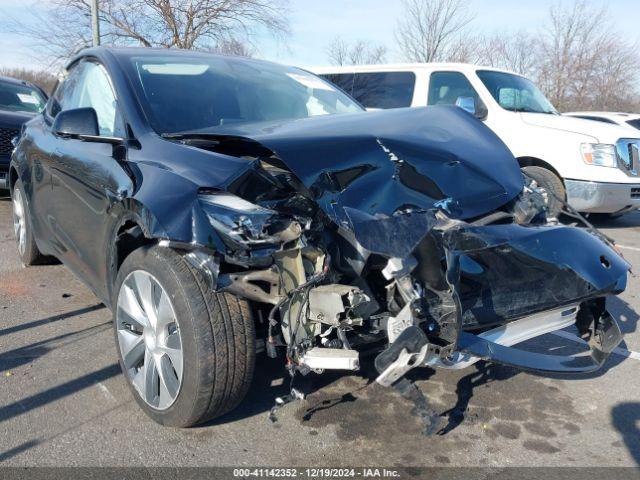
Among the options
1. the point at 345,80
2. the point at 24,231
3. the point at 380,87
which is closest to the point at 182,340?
the point at 24,231

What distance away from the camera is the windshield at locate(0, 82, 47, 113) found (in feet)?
31.4

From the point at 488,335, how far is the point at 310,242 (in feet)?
2.83

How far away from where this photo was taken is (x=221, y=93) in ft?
12.0

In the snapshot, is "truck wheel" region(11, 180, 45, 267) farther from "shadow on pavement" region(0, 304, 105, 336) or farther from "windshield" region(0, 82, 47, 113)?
"windshield" region(0, 82, 47, 113)

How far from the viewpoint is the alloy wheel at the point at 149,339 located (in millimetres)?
2576

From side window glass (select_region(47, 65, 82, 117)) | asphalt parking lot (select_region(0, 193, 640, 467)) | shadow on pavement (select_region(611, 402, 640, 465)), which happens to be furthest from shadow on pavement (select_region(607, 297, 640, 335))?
side window glass (select_region(47, 65, 82, 117))

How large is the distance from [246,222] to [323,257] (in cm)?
36

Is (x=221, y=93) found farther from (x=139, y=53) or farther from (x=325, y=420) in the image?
(x=325, y=420)

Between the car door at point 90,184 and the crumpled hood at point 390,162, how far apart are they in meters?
0.65

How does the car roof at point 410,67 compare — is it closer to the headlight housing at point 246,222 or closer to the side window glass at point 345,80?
the side window glass at point 345,80

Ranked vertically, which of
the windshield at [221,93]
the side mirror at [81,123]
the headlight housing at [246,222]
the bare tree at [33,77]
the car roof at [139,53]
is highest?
the car roof at [139,53]

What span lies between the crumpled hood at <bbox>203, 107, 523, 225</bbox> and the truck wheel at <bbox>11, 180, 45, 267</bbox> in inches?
108

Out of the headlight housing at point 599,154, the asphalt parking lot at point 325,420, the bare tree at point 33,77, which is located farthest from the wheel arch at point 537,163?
the bare tree at point 33,77

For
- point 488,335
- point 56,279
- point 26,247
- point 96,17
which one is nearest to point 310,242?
point 488,335
